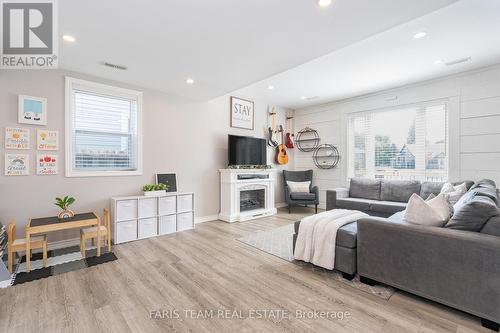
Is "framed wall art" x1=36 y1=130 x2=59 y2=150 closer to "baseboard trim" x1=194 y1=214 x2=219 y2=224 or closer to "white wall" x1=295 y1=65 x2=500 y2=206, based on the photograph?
"baseboard trim" x1=194 y1=214 x2=219 y2=224

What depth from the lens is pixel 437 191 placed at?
12.9 ft

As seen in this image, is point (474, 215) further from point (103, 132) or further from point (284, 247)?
point (103, 132)

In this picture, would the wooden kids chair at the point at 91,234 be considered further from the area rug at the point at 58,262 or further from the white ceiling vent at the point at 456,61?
the white ceiling vent at the point at 456,61

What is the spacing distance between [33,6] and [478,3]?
4.03m

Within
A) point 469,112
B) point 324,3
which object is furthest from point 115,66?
point 469,112

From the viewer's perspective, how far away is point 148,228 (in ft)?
12.1

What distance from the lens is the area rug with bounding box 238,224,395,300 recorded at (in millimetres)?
2143

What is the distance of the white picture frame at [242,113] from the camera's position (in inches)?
205

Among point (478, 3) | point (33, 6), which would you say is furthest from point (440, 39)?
point (33, 6)

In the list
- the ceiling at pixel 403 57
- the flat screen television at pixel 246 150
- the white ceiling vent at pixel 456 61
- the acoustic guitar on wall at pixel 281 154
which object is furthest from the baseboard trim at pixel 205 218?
the white ceiling vent at pixel 456 61

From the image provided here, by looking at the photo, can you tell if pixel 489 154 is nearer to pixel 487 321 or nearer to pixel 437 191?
pixel 437 191

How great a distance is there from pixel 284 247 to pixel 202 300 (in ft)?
4.90

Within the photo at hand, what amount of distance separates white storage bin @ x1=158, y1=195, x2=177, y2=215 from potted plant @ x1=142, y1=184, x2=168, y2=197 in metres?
0.12

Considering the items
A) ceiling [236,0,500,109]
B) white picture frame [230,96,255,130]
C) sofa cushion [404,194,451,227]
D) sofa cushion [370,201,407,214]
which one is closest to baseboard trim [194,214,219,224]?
white picture frame [230,96,255,130]
